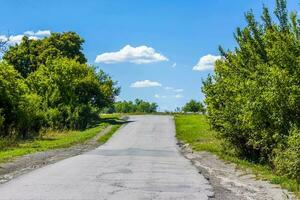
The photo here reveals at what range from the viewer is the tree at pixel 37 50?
81.1 meters

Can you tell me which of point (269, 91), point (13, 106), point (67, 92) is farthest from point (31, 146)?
point (67, 92)

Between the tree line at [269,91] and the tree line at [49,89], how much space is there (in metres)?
15.9

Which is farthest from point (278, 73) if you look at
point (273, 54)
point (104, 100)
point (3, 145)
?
point (104, 100)

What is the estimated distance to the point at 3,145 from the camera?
31.6 metres

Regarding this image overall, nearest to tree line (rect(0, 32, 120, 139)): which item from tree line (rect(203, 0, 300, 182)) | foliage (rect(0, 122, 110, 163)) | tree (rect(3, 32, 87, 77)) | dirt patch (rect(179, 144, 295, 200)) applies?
tree (rect(3, 32, 87, 77))

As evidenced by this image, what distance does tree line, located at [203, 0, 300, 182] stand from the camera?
1795 centimetres

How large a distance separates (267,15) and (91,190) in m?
13.3

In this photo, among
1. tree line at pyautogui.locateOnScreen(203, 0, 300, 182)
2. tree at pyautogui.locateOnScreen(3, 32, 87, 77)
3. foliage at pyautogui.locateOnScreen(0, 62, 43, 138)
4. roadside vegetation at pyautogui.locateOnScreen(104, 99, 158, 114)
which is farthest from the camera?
roadside vegetation at pyautogui.locateOnScreen(104, 99, 158, 114)

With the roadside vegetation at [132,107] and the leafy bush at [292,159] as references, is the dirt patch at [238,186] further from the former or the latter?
the roadside vegetation at [132,107]

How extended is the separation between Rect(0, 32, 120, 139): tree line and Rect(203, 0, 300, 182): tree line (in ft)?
52.3

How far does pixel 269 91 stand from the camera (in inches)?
729

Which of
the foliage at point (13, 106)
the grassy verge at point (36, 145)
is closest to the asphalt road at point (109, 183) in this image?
A: the grassy verge at point (36, 145)

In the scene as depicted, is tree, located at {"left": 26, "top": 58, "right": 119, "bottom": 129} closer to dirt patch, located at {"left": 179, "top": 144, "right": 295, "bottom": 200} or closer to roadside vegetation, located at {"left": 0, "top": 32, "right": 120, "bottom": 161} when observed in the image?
roadside vegetation, located at {"left": 0, "top": 32, "right": 120, "bottom": 161}

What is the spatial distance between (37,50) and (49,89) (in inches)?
966
